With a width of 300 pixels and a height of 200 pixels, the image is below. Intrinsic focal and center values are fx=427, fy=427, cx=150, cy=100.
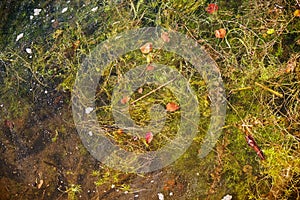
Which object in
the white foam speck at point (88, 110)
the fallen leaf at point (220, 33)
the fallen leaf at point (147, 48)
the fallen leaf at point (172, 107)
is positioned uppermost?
the fallen leaf at point (147, 48)

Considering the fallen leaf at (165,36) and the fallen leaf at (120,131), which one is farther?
the fallen leaf at (165,36)

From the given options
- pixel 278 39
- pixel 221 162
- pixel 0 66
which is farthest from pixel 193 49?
pixel 0 66

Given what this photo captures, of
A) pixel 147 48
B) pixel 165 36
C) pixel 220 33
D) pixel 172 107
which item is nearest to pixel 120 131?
pixel 172 107

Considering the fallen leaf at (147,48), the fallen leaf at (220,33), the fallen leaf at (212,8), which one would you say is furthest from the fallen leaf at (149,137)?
the fallen leaf at (212,8)

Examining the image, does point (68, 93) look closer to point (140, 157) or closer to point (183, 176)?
point (140, 157)

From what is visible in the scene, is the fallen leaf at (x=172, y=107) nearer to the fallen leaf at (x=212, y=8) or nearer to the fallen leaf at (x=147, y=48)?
the fallen leaf at (x=147, y=48)

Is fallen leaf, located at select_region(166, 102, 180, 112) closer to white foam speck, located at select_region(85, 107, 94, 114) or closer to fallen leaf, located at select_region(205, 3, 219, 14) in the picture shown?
white foam speck, located at select_region(85, 107, 94, 114)

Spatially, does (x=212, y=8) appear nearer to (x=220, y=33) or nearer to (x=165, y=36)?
(x=220, y=33)

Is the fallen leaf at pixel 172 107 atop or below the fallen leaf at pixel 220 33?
below

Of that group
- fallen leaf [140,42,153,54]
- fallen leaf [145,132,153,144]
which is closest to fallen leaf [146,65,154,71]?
fallen leaf [140,42,153,54]
